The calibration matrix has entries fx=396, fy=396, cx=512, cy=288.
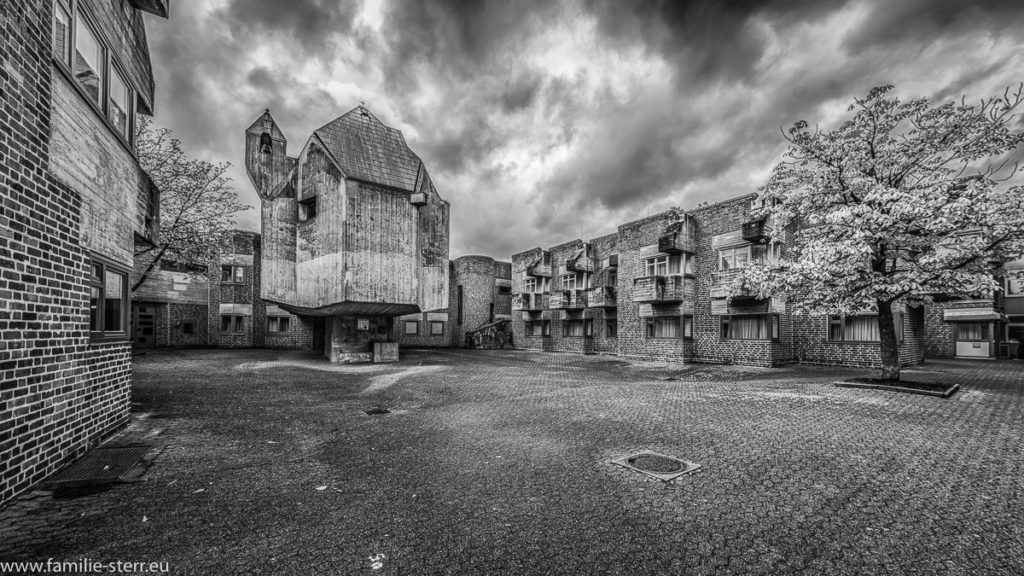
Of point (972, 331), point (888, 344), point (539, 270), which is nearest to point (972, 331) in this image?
point (972, 331)

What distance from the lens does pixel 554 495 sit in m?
4.20

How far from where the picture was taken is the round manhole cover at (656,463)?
4949 mm

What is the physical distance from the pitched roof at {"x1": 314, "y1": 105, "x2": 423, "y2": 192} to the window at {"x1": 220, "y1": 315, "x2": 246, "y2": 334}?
17.7 meters

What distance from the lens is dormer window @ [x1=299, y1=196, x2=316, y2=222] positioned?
18438 millimetres

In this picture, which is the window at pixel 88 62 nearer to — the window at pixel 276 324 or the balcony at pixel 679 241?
the balcony at pixel 679 241

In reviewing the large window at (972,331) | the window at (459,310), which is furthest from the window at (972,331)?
the window at (459,310)

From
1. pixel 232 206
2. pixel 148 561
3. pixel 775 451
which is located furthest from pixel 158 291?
pixel 775 451

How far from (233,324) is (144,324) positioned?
535 centimetres

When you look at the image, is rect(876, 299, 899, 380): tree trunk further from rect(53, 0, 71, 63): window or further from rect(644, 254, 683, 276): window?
rect(53, 0, 71, 63): window

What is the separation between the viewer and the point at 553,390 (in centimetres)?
1144

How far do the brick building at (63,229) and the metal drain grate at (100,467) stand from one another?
15cm

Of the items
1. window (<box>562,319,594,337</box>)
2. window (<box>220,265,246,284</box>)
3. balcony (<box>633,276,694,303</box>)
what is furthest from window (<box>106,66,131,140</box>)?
window (<box>220,265,246,284</box>)

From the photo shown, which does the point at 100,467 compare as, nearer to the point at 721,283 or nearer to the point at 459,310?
the point at 721,283

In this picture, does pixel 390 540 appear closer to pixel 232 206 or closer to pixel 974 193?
pixel 974 193
